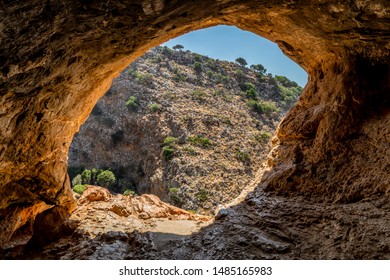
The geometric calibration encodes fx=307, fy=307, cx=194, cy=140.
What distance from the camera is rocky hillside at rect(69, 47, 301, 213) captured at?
3300 cm

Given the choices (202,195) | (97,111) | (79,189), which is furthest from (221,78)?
(79,189)

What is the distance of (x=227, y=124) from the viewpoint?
41.3 m

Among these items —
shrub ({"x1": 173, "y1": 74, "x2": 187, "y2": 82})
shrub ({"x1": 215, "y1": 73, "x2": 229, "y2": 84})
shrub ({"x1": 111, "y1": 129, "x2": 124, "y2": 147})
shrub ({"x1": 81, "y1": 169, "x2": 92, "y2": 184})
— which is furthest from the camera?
shrub ({"x1": 215, "y1": 73, "x2": 229, "y2": 84})

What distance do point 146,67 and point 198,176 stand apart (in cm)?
2756

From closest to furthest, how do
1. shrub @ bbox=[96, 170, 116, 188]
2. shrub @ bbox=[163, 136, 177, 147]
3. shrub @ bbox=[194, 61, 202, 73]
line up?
shrub @ bbox=[163, 136, 177, 147] → shrub @ bbox=[96, 170, 116, 188] → shrub @ bbox=[194, 61, 202, 73]

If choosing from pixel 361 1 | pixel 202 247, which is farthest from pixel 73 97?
pixel 361 1

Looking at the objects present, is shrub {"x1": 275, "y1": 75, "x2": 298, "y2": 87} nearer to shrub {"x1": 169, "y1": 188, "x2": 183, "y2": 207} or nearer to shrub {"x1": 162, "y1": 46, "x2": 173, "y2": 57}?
shrub {"x1": 162, "y1": 46, "x2": 173, "y2": 57}

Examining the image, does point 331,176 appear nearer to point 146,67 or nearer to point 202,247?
point 202,247

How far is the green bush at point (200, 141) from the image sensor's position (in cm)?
3681

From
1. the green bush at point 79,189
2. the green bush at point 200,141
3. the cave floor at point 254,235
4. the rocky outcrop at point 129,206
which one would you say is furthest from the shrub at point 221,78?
the cave floor at point 254,235

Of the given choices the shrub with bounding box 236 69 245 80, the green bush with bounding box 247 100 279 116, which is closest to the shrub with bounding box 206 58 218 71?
the shrub with bounding box 236 69 245 80

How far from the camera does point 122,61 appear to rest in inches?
351

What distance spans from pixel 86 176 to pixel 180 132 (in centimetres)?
1347

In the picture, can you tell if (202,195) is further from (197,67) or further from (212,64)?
(212,64)
